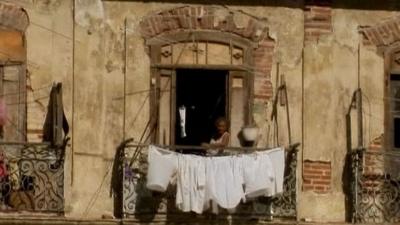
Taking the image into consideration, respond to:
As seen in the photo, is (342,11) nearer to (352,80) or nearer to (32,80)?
(352,80)

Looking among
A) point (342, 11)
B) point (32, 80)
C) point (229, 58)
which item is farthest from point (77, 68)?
point (342, 11)

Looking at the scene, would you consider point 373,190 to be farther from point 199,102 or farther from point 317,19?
point 199,102

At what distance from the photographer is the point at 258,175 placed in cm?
2008

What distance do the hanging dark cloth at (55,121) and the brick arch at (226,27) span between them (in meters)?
1.41

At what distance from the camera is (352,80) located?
69.1 ft

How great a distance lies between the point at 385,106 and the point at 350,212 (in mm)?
1515

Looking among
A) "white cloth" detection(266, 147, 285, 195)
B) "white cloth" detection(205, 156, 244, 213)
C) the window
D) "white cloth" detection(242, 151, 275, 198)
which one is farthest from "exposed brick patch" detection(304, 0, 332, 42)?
"white cloth" detection(205, 156, 244, 213)

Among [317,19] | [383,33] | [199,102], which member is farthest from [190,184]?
[383,33]

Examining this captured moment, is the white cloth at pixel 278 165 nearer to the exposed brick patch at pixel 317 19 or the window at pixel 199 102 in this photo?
the window at pixel 199 102

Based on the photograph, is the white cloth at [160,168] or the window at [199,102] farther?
the window at [199,102]

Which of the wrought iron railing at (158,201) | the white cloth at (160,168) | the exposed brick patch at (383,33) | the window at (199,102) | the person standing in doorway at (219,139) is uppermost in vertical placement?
the exposed brick patch at (383,33)

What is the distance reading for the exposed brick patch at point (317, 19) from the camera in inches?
829

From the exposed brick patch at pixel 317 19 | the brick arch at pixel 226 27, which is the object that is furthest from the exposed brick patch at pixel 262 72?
the exposed brick patch at pixel 317 19

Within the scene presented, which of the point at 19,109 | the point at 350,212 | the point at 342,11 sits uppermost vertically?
the point at 342,11
